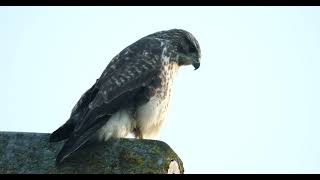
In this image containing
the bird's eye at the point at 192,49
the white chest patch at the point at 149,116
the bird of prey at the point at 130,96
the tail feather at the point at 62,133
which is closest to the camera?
the tail feather at the point at 62,133

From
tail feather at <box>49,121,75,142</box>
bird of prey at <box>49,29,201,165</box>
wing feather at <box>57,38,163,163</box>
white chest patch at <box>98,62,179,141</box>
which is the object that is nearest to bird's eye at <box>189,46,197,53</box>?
bird of prey at <box>49,29,201,165</box>

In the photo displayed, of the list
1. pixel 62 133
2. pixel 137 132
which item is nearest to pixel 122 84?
pixel 137 132

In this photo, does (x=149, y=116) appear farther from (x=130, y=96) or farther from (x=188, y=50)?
(x=188, y=50)

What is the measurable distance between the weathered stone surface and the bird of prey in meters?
0.36

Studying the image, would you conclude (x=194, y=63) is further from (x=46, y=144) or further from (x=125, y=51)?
(x=46, y=144)

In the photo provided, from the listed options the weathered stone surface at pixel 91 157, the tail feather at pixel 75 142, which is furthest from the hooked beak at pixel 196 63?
the weathered stone surface at pixel 91 157

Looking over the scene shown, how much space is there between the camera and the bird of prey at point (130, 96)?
17.8 feet

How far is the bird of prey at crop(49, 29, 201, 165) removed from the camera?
5.42m

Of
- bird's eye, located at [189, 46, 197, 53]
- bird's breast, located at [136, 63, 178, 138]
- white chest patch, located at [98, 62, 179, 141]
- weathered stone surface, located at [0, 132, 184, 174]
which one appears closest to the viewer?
weathered stone surface, located at [0, 132, 184, 174]

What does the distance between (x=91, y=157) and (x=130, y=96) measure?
1.91 m

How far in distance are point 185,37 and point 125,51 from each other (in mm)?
1245

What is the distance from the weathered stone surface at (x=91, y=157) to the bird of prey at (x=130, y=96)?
0.36 metres

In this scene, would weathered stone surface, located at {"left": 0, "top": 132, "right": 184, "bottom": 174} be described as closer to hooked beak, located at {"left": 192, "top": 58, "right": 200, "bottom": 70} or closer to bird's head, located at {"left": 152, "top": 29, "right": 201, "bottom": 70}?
bird's head, located at {"left": 152, "top": 29, "right": 201, "bottom": 70}

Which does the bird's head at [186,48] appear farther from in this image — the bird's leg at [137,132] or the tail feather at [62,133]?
the tail feather at [62,133]
